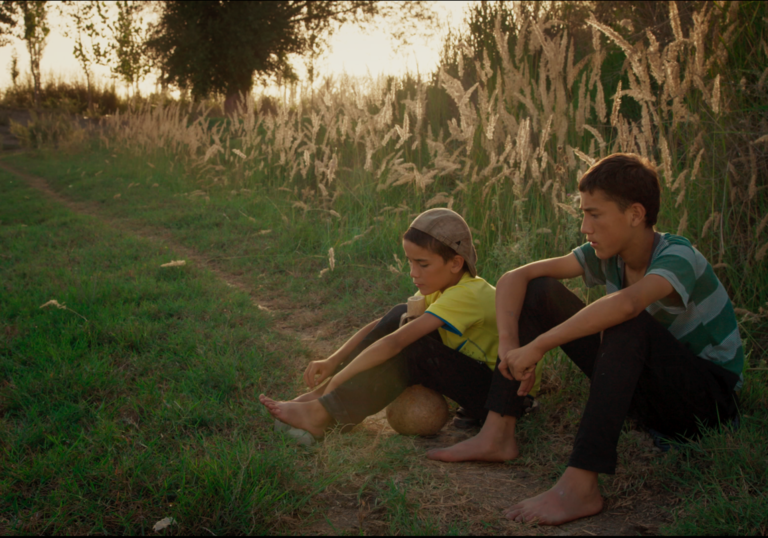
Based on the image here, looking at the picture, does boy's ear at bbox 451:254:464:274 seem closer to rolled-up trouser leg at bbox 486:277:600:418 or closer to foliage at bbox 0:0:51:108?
rolled-up trouser leg at bbox 486:277:600:418

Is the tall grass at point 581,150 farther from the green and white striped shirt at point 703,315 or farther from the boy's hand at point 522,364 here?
the boy's hand at point 522,364

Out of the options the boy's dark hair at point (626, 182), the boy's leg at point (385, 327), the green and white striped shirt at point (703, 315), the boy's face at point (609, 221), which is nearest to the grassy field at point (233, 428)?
the green and white striped shirt at point (703, 315)

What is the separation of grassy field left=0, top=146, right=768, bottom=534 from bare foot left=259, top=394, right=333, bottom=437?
0.08 metres

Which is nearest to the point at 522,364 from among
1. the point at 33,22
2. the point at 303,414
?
the point at 303,414

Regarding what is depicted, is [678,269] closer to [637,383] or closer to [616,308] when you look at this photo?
[616,308]

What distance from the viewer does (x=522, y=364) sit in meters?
1.77

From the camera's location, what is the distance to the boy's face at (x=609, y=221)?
176 cm

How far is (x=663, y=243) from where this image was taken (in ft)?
5.91

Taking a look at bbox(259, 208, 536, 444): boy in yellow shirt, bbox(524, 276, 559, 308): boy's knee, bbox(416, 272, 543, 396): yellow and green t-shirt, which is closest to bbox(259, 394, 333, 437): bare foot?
bbox(259, 208, 536, 444): boy in yellow shirt

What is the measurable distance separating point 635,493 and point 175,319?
8.13 feet

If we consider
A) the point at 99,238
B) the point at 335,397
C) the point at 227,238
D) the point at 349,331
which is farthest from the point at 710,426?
the point at 99,238

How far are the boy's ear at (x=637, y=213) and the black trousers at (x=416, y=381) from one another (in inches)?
28.2

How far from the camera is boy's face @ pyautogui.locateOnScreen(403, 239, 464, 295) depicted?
2121 millimetres

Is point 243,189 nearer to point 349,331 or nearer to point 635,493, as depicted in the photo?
point 349,331
